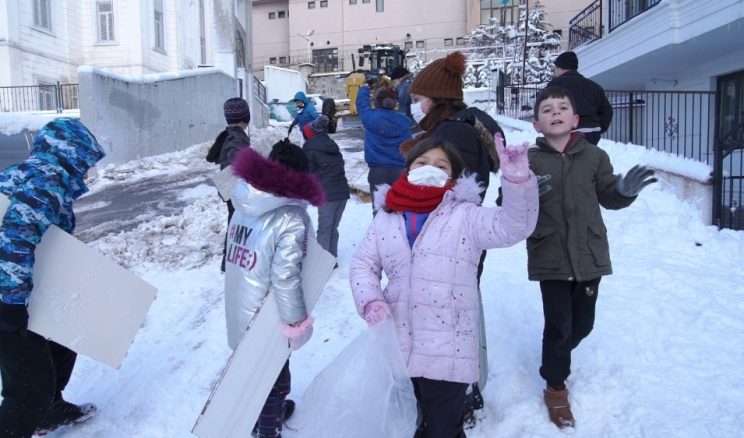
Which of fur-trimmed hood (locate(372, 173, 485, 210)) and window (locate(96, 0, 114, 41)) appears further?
window (locate(96, 0, 114, 41))

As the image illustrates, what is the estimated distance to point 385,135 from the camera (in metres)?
5.89

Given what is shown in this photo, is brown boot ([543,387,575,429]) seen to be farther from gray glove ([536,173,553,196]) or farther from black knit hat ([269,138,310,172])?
black knit hat ([269,138,310,172])

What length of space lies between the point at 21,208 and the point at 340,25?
170 ft

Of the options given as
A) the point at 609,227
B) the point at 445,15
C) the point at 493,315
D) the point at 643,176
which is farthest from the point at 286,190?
the point at 445,15

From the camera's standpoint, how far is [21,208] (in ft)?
9.33

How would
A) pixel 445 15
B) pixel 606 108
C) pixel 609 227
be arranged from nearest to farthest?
pixel 606 108
pixel 609 227
pixel 445 15

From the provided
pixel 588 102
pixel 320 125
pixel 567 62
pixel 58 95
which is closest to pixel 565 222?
pixel 588 102

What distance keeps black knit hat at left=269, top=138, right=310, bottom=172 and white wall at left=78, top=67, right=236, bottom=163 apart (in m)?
11.4

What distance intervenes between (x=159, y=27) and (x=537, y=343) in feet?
91.6

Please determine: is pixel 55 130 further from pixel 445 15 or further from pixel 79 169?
pixel 445 15

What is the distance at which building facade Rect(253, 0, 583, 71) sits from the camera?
47.7 m

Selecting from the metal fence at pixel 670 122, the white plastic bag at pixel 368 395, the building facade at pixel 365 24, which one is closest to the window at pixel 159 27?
the metal fence at pixel 670 122

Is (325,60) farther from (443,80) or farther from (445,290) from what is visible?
(445,290)

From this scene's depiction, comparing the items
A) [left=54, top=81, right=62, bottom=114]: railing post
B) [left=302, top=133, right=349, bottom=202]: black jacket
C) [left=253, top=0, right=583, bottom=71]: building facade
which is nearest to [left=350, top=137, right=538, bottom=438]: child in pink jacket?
[left=302, top=133, right=349, bottom=202]: black jacket
